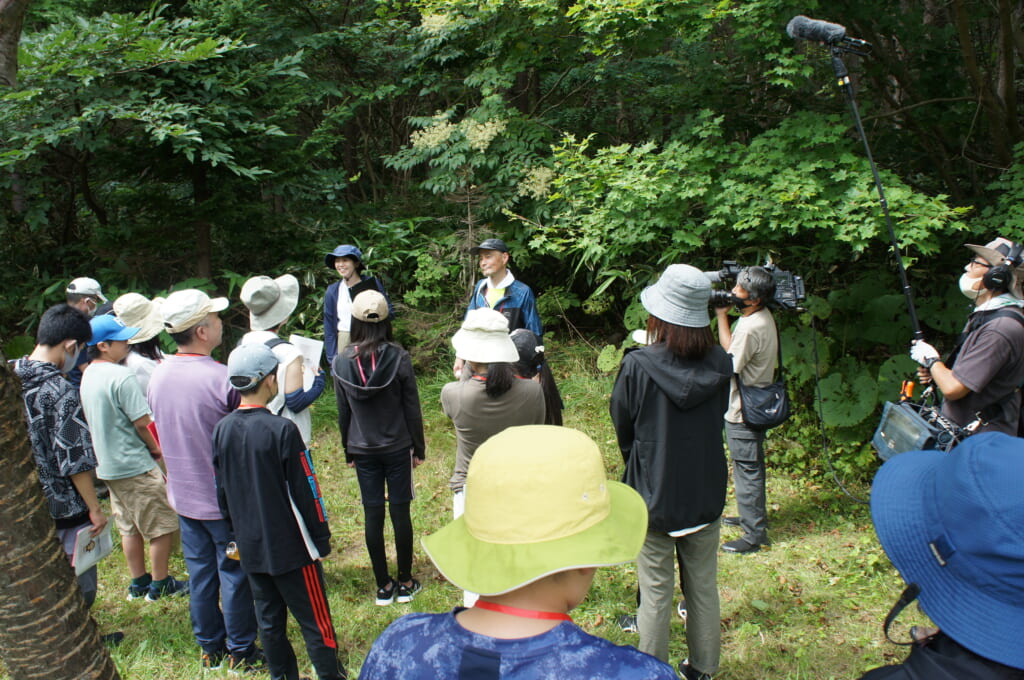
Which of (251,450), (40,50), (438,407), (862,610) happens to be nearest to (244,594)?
(251,450)

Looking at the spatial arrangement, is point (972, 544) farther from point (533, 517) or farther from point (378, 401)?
point (378, 401)

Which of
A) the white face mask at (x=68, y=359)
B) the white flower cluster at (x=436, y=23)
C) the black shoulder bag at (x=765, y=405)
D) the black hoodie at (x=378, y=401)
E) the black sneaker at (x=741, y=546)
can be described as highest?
the white flower cluster at (x=436, y=23)

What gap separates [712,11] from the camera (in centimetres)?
534

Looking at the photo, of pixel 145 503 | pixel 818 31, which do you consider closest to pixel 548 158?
pixel 818 31

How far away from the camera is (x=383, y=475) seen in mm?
3930

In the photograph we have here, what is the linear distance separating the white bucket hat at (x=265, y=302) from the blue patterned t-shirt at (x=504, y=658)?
9.27 ft

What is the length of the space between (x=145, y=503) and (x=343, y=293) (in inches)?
96.2

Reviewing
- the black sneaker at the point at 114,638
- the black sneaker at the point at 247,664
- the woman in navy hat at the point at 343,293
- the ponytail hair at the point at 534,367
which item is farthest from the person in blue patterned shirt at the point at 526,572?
the woman in navy hat at the point at 343,293

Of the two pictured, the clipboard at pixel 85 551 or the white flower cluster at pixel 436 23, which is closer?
the clipboard at pixel 85 551

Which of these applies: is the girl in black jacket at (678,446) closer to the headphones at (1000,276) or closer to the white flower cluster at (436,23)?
the headphones at (1000,276)

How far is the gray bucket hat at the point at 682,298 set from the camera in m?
2.80

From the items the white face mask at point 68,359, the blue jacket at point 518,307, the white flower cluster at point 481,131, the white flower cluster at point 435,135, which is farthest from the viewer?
the white flower cluster at point 435,135

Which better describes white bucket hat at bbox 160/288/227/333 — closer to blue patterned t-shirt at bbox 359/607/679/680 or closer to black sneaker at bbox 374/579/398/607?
black sneaker at bbox 374/579/398/607

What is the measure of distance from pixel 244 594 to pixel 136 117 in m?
5.25
